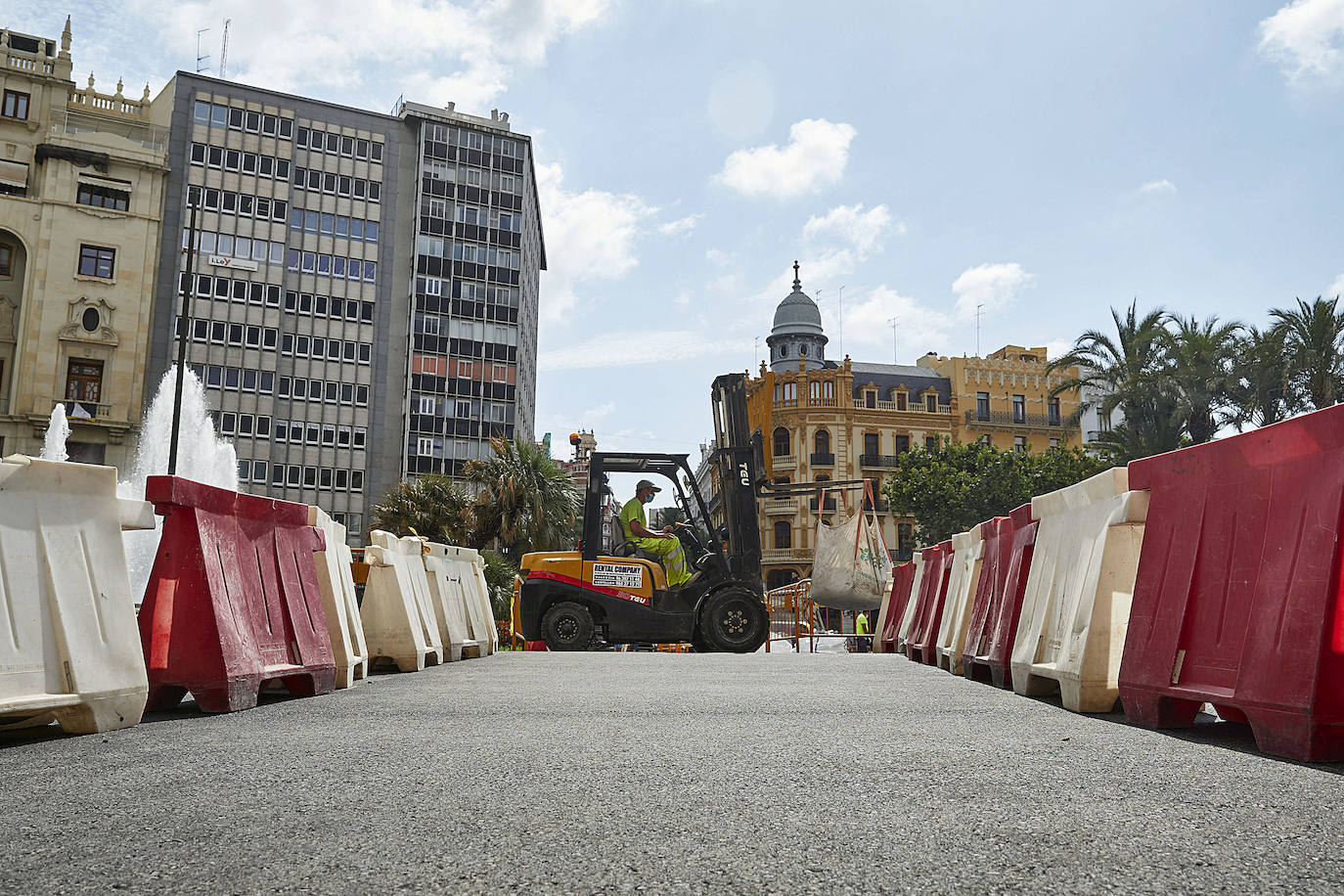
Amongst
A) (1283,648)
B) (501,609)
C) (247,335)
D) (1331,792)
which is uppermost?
(247,335)

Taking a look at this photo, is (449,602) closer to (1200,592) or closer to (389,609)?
(389,609)

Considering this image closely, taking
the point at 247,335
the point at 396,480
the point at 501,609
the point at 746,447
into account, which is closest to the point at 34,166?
the point at 247,335

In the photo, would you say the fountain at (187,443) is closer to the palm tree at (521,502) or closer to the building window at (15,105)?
the palm tree at (521,502)

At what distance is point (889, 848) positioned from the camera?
2572mm

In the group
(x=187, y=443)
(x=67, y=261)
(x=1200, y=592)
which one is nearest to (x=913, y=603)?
(x=1200, y=592)

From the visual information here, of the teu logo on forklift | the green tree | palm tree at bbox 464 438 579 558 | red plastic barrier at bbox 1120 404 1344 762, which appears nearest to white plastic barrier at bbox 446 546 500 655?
the teu logo on forklift

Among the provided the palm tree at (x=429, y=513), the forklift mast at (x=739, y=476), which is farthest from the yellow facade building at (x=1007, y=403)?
the forklift mast at (x=739, y=476)

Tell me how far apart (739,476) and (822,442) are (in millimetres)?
50516

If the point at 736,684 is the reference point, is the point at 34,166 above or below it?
above

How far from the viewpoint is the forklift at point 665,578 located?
603 inches

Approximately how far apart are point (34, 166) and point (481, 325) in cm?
2339

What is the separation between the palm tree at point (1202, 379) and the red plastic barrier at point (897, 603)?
69.3 feet

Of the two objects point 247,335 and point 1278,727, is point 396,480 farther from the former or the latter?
point 1278,727

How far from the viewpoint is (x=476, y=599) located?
555 inches
